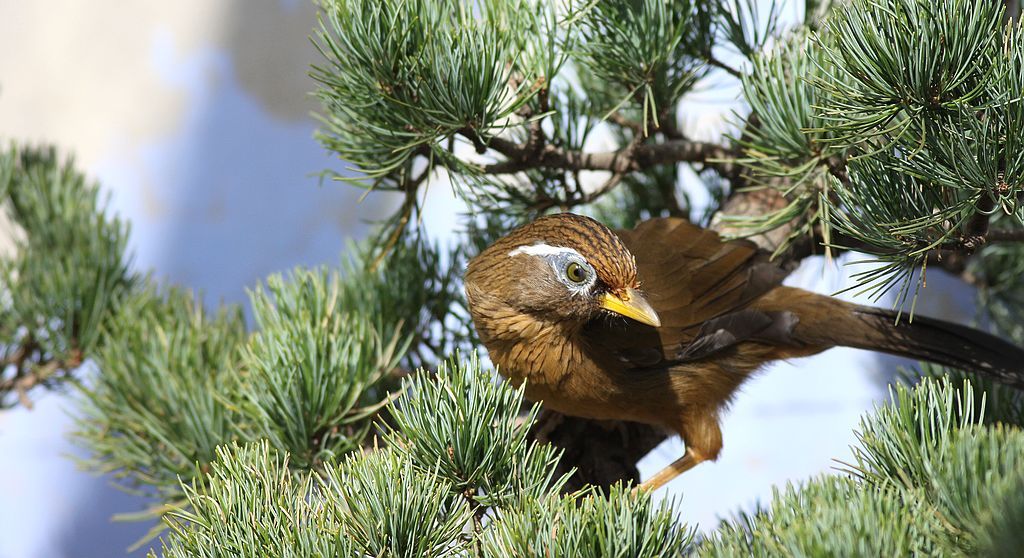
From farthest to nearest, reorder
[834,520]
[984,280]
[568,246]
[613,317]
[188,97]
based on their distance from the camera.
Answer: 1. [188,97]
2. [984,280]
3. [613,317]
4. [568,246]
5. [834,520]

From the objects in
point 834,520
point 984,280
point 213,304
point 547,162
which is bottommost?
point 834,520

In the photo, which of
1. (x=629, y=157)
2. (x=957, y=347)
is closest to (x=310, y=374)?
(x=629, y=157)

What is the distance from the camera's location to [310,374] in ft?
3.59

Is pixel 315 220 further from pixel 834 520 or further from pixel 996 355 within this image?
pixel 834 520

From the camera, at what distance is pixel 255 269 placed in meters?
2.45

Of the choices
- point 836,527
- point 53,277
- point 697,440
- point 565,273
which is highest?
point 53,277

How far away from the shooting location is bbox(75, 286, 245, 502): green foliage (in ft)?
4.00

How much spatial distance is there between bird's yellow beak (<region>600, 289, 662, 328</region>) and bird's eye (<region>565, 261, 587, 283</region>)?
0.12ft

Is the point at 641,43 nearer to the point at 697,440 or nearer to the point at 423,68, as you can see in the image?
the point at 423,68

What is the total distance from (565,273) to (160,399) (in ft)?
1.97

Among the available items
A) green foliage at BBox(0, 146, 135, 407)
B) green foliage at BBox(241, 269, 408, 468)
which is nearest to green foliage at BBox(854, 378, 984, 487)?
green foliage at BBox(241, 269, 408, 468)

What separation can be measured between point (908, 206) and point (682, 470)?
61cm

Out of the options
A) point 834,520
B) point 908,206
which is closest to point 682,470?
point 908,206

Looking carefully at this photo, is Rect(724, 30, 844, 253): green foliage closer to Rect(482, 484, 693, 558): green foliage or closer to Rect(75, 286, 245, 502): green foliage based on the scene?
Rect(482, 484, 693, 558): green foliage
